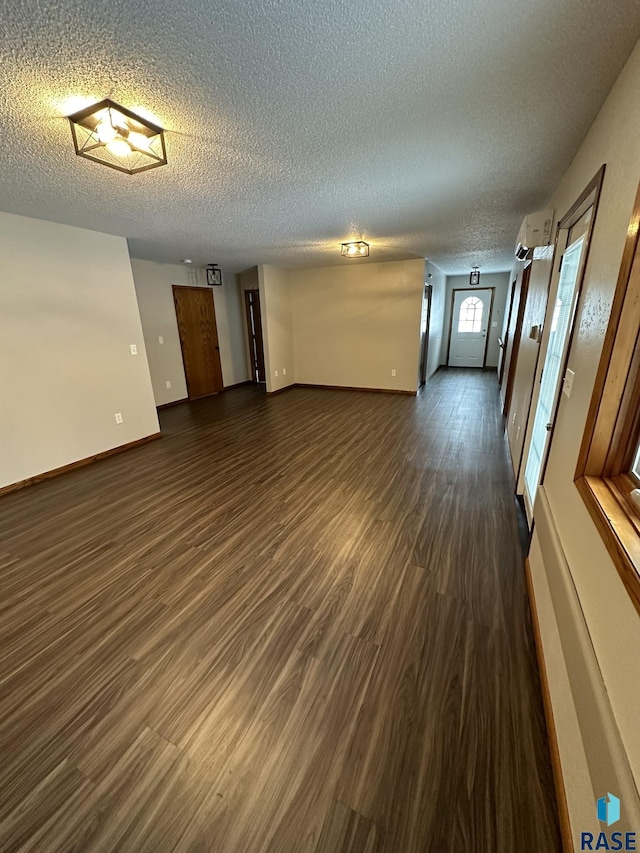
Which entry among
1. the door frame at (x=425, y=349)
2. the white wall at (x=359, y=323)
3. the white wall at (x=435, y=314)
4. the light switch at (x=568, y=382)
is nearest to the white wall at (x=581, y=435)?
the light switch at (x=568, y=382)

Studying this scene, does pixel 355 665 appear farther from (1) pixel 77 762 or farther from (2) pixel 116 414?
(2) pixel 116 414

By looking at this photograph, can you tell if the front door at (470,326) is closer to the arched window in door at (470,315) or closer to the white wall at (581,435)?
the arched window in door at (470,315)

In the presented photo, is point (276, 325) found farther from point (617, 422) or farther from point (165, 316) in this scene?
point (617, 422)

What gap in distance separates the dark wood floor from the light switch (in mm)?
1119

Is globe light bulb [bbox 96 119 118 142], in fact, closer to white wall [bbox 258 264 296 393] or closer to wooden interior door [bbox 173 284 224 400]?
white wall [bbox 258 264 296 393]

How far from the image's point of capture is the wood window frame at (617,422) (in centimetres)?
104

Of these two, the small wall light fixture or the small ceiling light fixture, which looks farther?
the small wall light fixture

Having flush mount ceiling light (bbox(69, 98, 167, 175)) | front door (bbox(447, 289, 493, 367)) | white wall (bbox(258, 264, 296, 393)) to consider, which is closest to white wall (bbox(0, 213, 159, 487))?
flush mount ceiling light (bbox(69, 98, 167, 175))

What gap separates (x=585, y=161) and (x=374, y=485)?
2581 mm

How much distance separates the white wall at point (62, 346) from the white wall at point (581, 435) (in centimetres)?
433

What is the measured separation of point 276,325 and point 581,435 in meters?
5.94

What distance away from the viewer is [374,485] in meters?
3.11

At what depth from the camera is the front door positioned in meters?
8.52

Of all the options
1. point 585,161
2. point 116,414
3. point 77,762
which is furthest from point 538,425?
point 116,414
